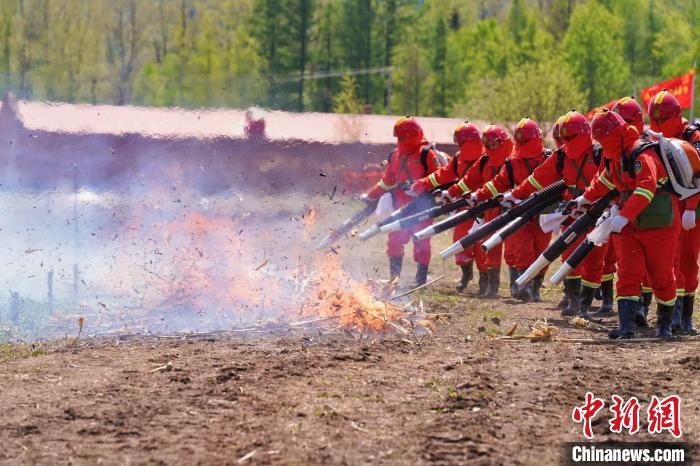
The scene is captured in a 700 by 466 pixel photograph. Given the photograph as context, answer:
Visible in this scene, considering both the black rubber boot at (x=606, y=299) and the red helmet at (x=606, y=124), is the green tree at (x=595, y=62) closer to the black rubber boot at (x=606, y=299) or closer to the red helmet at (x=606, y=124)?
the black rubber boot at (x=606, y=299)

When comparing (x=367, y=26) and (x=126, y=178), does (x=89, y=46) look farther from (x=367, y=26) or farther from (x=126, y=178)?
(x=367, y=26)

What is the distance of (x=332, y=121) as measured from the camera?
16.0 meters

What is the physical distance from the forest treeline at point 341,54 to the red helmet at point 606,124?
424 centimetres

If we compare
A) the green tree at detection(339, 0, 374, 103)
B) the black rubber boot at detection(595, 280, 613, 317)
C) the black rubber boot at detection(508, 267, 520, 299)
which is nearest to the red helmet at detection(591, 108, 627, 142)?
the black rubber boot at detection(595, 280, 613, 317)

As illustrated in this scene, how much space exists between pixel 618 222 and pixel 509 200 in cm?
292

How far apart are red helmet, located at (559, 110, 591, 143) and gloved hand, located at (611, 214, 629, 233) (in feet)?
6.93

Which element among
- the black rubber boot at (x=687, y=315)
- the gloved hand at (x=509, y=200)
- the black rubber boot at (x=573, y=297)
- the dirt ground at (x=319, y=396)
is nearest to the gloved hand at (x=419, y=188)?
the gloved hand at (x=509, y=200)

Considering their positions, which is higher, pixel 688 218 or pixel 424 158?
pixel 424 158

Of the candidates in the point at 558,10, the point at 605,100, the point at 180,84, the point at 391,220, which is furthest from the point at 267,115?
the point at 558,10

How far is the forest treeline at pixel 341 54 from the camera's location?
12.0m

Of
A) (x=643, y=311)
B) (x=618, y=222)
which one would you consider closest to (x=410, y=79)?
(x=643, y=311)

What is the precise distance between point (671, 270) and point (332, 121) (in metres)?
8.10

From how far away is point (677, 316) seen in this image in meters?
9.66

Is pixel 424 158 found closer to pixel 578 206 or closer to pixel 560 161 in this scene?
pixel 560 161
